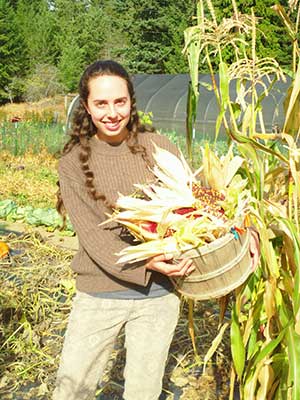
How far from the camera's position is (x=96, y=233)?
1.51m

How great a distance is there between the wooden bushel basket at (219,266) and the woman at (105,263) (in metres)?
0.17

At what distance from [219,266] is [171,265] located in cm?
12

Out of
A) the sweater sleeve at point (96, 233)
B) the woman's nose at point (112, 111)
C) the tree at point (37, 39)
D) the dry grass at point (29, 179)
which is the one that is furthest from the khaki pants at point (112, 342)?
the tree at point (37, 39)

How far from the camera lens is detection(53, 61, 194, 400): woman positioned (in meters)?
1.52

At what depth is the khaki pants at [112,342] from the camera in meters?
1.56

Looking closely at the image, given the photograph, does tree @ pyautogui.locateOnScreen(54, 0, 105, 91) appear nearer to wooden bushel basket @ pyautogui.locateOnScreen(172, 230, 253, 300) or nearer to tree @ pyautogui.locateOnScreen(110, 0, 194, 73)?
tree @ pyautogui.locateOnScreen(110, 0, 194, 73)

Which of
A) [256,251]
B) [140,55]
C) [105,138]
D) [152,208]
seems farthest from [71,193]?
[140,55]

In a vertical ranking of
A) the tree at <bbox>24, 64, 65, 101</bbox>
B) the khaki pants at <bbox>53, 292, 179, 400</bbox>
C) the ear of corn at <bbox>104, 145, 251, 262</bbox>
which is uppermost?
the tree at <bbox>24, 64, 65, 101</bbox>

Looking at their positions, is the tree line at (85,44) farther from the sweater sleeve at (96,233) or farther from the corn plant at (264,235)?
the sweater sleeve at (96,233)

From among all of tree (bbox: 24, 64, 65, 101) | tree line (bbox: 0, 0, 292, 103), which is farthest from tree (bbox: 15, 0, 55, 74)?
tree (bbox: 24, 64, 65, 101)

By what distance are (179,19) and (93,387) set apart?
24552mm

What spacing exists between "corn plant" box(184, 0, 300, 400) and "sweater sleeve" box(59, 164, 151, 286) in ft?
1.06

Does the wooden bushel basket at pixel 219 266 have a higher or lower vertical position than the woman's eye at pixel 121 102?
lower

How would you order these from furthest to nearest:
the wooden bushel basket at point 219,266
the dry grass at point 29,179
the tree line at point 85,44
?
the tree line at point 85,44, the dry grass at point 29,179, the wooden bushel basket at point 219,266
